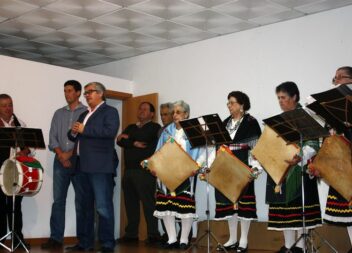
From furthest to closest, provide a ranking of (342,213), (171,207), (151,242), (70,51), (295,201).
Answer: (70,51) → (151,242) → (171,207) → (295,201) → (342,213)

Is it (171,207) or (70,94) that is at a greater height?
(70,94)

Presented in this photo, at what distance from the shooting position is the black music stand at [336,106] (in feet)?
11.3

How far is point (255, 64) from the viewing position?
682cm

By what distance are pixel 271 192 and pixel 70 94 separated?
2.65 m

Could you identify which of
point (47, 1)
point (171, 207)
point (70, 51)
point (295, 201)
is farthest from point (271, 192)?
point (70, 51)

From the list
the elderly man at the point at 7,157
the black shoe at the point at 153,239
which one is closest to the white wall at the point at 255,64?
the black shoe at the point at 153,239

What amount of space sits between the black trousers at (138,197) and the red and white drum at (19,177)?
183 centimetres

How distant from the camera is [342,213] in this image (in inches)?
163

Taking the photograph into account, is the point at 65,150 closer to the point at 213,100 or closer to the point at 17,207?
the point at 17,207

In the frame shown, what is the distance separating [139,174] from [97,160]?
1.84 m

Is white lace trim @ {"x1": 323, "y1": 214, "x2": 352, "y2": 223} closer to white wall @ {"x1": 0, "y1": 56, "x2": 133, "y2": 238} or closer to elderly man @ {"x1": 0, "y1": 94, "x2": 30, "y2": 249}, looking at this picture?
elderly man @ {"x1": 0, "y1": 94, "x2": 30, "y2": 249}

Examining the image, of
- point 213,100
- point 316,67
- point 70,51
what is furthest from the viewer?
point 70,51

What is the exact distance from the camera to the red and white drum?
521cm

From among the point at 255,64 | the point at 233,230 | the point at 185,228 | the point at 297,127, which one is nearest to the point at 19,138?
the point at 185,228
